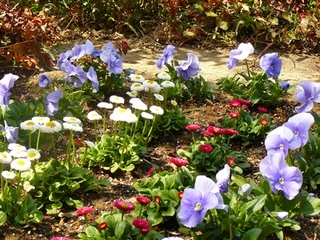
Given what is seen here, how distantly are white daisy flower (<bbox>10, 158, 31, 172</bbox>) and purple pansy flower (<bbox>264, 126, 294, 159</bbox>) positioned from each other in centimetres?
116

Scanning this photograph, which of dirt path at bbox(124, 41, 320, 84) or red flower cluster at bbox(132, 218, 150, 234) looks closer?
red flower cluster at bbox(132, 218, 150, 234)

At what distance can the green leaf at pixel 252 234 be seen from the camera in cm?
279

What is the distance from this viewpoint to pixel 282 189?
297 cm

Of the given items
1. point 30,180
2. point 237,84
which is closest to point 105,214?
point 30,180

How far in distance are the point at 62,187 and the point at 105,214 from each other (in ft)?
1.20

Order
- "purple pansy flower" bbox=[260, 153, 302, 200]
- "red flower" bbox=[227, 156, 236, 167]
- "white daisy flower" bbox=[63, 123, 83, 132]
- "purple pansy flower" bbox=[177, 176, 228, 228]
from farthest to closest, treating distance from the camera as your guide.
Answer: "red flower" bbox=[227, 156, 236, 167] → "white daisy flower" bbox=[63, 123, 83, 132] → "purple pansy flower" bbox=[260, 153, 302, 200] → "purple pansy flower" bbox=[177, 176, 228, 228]

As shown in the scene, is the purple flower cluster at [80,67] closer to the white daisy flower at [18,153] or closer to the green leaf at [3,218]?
the white daisy flower at [18,153]

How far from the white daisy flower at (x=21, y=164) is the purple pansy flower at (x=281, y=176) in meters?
1.10

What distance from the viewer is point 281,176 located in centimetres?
298

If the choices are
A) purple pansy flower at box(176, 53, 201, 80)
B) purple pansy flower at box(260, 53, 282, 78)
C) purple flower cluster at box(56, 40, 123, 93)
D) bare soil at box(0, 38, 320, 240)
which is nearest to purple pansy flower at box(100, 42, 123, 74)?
purple flower cluster at box(56, 40, 123, 93)

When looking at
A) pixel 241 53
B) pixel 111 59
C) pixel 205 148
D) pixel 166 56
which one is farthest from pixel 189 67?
pixel 205 148

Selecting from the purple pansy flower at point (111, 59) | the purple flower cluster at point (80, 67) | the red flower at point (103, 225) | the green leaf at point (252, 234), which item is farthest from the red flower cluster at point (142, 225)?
the purple pansy flower at point (111, 59)

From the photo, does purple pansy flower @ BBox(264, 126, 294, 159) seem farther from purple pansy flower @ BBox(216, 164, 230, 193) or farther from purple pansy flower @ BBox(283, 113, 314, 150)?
purple pansy flower @ BBox(216, 164, 230, 193)

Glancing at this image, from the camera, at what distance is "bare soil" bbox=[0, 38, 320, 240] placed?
313cm
